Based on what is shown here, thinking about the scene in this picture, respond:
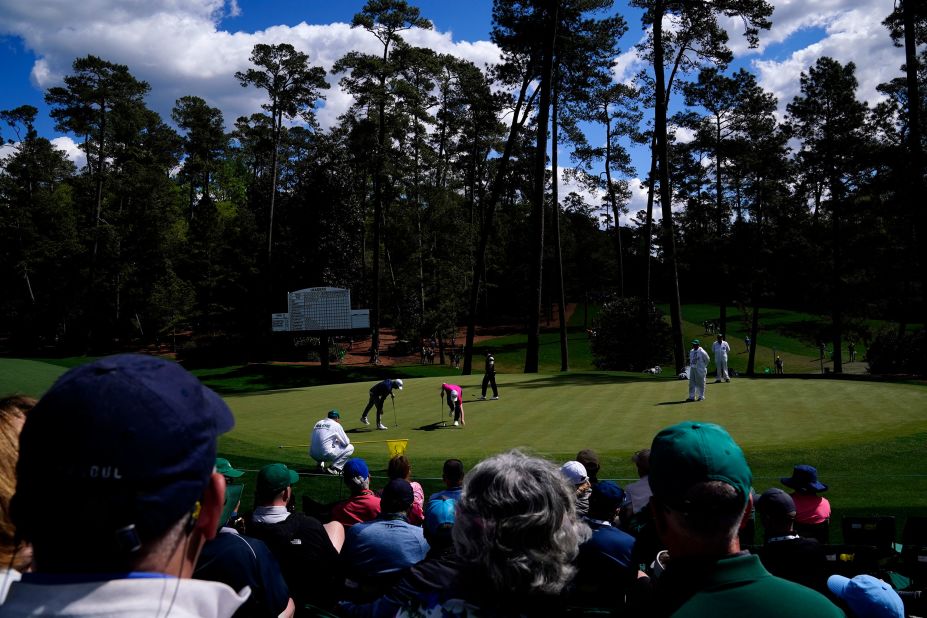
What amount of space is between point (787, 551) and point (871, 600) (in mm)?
1094

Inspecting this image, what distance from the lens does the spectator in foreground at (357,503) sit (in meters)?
6.88

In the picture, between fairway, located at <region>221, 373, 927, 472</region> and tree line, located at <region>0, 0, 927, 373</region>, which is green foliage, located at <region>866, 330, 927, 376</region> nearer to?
tree line, located at <region>0, 0, 927, 373</region>

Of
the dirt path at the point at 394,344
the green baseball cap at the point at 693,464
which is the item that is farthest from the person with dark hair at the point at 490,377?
the dirt path at the point at 394,344

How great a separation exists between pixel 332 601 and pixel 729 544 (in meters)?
3.59

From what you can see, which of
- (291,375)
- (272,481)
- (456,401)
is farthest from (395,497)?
(291,375)

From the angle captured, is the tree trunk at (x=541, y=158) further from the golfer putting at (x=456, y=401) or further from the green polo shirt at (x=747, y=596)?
the green polo shirt at (x=747, y=596)

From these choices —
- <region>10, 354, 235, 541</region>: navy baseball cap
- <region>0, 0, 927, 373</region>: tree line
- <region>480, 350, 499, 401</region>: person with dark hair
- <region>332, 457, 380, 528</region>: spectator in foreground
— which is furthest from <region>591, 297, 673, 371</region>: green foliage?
<region>10, 354, 235, 541</region>: navy baseball cap

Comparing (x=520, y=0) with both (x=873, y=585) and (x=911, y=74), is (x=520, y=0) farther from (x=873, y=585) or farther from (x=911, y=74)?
(x=873, y=585)

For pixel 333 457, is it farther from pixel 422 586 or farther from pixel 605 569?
pixel 422 586

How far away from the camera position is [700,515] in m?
2.43

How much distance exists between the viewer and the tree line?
121ft

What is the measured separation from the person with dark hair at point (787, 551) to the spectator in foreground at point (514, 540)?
9.46 ft

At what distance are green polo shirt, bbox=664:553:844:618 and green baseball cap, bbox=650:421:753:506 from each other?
0.24 m

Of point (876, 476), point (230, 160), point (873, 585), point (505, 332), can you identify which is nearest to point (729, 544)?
point (873, 585)
